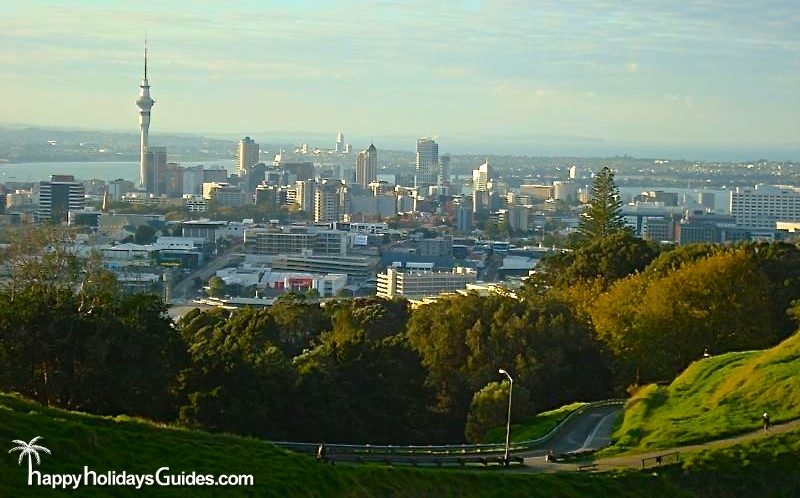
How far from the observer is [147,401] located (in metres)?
16.8

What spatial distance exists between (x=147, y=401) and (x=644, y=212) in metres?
Result: 89.6

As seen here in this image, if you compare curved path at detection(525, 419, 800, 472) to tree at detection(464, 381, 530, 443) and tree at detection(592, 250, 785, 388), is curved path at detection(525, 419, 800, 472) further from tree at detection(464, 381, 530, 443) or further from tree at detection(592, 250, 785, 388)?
tree at detection(592, 250, 785, 388)

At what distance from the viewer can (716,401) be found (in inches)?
635

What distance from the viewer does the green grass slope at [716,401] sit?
14.8 metres

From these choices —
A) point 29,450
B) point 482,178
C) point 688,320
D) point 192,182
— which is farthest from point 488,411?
point 482,178

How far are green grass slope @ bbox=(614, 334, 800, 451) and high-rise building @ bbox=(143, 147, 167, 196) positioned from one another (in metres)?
113

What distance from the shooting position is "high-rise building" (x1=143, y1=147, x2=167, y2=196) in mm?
128125

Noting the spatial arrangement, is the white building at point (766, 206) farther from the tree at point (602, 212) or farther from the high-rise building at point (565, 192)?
the tree at point (602, 212)

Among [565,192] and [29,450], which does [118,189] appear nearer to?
[565,192]

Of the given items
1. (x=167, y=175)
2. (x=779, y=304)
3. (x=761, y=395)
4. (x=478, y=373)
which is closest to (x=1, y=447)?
(x=761, y=395)

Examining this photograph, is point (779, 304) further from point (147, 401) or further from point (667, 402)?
point (147, 401)

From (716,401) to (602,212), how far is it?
25112 millimetres

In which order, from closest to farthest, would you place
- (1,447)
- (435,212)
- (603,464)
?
(1,447) → (603,464) → (435,212)

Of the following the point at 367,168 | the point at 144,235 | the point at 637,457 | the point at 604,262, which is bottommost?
the point at 144,235
